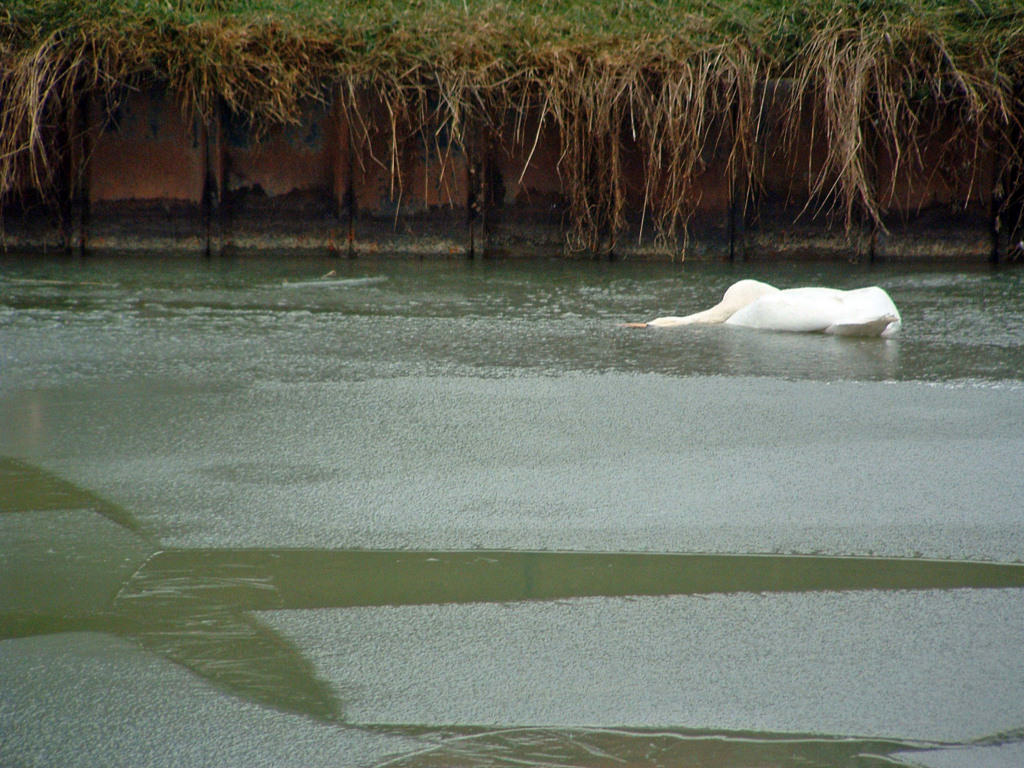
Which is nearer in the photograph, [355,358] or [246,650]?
[246,650]

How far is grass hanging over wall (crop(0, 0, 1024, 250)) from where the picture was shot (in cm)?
734

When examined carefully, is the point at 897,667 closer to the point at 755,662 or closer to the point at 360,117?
the point at 755,662

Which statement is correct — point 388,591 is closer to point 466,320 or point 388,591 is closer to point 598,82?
point 466,320

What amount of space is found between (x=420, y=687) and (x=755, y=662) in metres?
0.56

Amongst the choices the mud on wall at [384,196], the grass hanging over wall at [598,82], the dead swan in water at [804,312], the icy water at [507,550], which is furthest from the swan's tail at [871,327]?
the mud on wall at [384,196]

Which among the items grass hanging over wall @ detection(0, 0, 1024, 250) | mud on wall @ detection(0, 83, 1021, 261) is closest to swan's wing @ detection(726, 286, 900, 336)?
grass hanging over wall @ detection(0, 0, 1024, 250)

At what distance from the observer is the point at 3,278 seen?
251 inches

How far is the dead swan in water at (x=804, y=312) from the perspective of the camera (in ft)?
16.0

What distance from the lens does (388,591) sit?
2209mm

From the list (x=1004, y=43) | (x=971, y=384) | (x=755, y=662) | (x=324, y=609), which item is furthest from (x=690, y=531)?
(x=1004, y=43)

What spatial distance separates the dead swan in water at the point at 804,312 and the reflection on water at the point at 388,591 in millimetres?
2632

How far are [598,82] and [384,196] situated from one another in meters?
1.62

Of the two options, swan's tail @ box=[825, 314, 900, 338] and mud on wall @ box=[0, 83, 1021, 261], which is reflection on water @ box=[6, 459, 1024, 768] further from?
mud on wall @ box=[0, 83, 1021, 261]

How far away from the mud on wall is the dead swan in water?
251 centimetres
